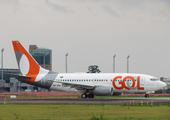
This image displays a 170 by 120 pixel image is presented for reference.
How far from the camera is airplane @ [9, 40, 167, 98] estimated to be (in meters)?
49.5

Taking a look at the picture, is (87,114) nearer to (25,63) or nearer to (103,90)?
(103,90)

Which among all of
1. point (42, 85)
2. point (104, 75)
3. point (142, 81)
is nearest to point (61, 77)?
point (42, 85)

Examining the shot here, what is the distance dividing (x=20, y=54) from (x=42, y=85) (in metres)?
6.61

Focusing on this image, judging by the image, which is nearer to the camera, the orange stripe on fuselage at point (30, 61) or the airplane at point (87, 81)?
the airplane at point (87, 81)

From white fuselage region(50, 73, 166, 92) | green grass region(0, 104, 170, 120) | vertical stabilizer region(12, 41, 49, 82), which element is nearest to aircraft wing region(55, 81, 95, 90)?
white fuselage region(50, 73, 166, 92)

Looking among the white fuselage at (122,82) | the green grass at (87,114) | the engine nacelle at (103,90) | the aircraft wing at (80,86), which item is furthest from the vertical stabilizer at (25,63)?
the green grass at (87,114)

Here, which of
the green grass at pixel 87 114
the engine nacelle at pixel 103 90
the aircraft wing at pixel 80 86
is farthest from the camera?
the aircraft wing at pixel 80 86

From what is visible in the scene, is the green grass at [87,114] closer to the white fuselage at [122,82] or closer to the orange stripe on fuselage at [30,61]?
the white fuselage at [122,82]

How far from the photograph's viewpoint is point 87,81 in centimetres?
5200

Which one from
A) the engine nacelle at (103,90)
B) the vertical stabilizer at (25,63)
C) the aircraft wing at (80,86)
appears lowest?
the engine nacelle at (103,90)

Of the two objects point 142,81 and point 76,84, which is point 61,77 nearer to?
point 76,84

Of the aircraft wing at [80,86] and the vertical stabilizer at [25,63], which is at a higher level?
the vertical stabilizer at [25,63]

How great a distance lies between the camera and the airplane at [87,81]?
49500mm

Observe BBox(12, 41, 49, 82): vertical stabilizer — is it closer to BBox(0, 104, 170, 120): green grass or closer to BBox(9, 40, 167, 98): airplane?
BBox(9, 40, 167, 98): airplane
